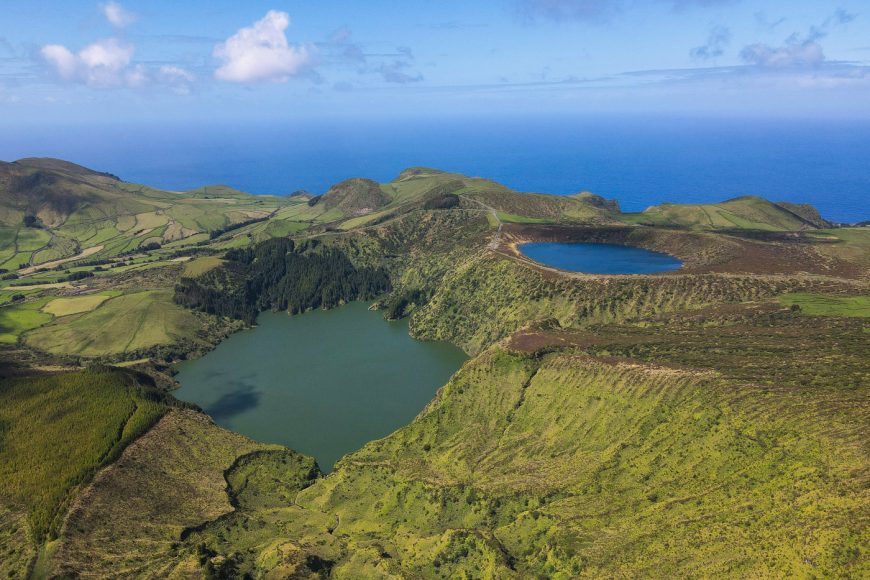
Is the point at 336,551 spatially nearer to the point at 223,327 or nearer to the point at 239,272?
the point at 223,327

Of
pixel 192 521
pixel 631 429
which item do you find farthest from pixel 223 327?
pixel 631 429

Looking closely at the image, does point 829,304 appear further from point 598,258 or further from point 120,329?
point 120,329

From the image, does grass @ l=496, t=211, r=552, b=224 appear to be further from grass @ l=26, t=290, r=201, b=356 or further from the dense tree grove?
grass @ l=26, t=290, r=201, b=356

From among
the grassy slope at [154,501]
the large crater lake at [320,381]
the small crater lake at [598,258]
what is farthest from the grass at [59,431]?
the small crater lake at [598,258]

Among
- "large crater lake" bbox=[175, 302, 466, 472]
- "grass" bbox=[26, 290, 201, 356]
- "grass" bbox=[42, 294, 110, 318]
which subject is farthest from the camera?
"grass" bbox=[42, 294, 110, 318]

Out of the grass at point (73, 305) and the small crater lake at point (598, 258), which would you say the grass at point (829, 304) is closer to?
the small crater lake at point (598, 258)

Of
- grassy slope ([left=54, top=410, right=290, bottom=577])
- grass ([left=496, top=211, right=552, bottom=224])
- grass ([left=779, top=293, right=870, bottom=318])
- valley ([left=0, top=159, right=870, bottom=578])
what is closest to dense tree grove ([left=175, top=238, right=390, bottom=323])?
valley ([left=0, top=159, right=870, bottom=578])
